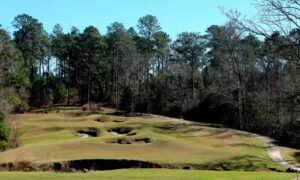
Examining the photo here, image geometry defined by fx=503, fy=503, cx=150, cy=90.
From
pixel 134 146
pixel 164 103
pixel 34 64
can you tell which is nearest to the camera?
pixel 134 146

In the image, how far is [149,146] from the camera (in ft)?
155

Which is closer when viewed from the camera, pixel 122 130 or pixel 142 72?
pixel 122 130

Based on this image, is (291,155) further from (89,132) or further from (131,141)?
(89,132)

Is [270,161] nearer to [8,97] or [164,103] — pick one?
[8,97]

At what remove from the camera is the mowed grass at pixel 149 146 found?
135 ft

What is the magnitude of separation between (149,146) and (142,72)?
194ft

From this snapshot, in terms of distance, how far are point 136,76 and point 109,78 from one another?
15500 mm

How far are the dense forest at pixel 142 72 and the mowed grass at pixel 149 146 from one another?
552 cm

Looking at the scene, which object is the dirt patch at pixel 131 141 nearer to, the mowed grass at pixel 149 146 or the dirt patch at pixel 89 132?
the mowed grass at pixel 149 146

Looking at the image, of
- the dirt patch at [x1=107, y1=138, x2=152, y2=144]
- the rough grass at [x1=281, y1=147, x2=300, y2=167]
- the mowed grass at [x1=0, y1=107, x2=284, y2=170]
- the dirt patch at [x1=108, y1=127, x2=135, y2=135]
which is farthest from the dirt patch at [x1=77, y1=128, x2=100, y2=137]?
the rough grass at [x1=281, y1=147, x2=300, y2=167]

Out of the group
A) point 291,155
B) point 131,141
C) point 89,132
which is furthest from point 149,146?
point 89,132

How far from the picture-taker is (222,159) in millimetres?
42031

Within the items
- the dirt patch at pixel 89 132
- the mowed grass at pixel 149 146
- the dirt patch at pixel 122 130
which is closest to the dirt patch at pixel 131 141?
the mowed grass at pixel 149 146

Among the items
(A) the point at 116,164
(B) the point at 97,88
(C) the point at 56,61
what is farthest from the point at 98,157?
(C) the point at 56,61
